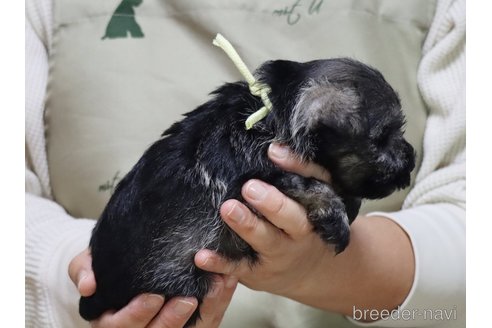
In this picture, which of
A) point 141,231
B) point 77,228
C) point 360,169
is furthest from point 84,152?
point 360,169

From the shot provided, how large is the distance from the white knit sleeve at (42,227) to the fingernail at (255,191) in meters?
0.29

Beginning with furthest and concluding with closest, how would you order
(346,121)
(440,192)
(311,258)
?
1. (440,192)
2. (311,258)
3. (346,121)

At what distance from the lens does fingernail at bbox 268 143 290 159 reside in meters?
0.49

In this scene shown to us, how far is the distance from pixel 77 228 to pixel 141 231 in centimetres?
24

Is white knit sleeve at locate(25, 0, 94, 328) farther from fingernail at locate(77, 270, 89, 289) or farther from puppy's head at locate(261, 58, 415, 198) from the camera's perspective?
puppy's head at locate(261, 58, 415, 198)

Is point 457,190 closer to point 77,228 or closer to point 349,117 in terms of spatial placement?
point 349,117

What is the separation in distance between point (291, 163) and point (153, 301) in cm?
19

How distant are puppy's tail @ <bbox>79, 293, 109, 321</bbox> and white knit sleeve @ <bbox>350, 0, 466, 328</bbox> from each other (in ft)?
1.06

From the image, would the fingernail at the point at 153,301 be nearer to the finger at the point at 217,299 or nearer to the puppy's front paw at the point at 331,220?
the finger at the point at 217,299

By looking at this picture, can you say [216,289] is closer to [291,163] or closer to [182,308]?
[182,308]

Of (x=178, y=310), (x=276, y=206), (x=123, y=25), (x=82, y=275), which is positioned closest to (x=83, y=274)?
(x=82, y=275)

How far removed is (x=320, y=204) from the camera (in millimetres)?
500

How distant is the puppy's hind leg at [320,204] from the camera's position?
1.63 feet

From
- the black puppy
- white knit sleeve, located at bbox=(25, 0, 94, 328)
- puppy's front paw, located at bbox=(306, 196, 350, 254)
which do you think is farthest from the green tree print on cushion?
puppy's front paw, located at bbox=(306, 196, 350, 254)
